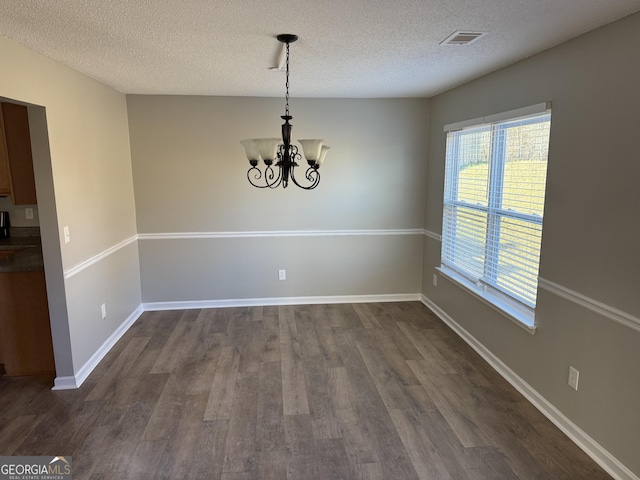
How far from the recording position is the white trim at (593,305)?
2.11 meters

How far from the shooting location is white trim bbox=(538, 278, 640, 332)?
6.92 ft

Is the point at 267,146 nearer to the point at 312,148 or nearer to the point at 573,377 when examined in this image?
the point at 312,148

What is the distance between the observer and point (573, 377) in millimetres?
2523

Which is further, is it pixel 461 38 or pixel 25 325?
pixel 25 325

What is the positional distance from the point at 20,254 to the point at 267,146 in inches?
94.2

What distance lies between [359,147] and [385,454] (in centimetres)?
331

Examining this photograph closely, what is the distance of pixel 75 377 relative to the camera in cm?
313

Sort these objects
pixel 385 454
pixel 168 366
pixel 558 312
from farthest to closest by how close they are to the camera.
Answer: pixel 168 366 → pixel 558 312 → pixel 385 454

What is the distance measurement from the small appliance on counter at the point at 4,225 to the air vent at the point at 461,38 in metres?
4.17

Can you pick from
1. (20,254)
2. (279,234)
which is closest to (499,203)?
(279,234)

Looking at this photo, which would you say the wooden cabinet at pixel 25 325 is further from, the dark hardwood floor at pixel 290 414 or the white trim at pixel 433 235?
the white trim at pixel 433 235

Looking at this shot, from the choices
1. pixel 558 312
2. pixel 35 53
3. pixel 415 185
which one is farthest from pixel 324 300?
pixel 35 53

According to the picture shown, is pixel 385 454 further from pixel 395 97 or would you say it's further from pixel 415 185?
pixel 395 97

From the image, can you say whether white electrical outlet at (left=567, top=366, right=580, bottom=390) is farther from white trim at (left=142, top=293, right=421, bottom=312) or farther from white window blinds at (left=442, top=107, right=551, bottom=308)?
white trim at (left=142, top=293, right=421, bottom=312)
